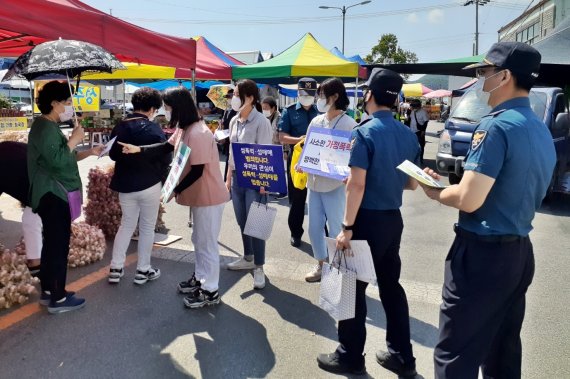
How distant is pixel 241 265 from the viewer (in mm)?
4473

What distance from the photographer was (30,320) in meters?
3.34

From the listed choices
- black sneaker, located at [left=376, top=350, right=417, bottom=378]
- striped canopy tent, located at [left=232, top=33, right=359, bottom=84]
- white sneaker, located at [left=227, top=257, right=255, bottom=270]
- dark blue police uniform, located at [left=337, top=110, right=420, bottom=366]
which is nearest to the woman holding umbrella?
white sneaker, located at [left=227, top=257, right=255, bottom=270]

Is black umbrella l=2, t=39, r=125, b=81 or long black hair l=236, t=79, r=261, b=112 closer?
black umbrella l=2, t=39, r=125, b=81

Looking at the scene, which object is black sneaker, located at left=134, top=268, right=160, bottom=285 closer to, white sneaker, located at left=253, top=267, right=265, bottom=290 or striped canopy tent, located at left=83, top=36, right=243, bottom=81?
white sneaker, located at left=253, top=267, right=265, bottom=290

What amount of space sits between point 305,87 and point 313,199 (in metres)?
1.74

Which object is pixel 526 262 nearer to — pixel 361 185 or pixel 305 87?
pixel 361 185

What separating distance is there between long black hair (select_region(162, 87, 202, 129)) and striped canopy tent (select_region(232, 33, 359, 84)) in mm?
4489

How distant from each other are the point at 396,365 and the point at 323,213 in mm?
1455

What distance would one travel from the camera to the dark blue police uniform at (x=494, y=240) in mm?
1825

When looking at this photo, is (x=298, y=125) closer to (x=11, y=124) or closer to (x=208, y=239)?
(x=208, y=239)

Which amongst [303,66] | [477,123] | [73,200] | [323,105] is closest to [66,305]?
[73,200]

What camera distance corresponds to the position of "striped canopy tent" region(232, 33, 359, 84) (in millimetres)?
7531

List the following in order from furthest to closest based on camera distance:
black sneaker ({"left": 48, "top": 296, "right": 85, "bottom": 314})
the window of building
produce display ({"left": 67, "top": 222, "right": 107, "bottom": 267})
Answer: the window of building → produce display ({"left": 67, "top": 222, "right": 107, "bottom": 267}) → black sneaker ({"left": 48, "top": 296, "right": 85, "bottom": 314})

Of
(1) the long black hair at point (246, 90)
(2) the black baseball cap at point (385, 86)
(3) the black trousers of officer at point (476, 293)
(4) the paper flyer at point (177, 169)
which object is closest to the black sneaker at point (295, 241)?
(1) the long black hair at point (246, 90)
